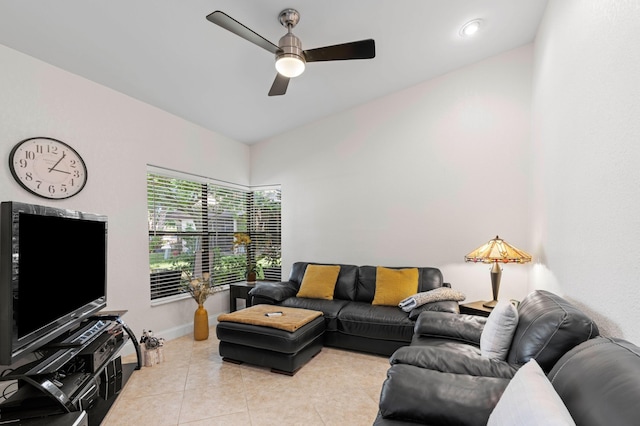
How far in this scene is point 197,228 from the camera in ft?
14.1

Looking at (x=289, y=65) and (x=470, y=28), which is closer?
(x=289, y=65)

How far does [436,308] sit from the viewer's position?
10.3ft

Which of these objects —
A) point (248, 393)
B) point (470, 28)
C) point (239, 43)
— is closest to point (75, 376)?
point (248, 393)

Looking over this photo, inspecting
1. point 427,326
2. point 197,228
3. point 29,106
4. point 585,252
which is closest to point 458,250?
point 427,326

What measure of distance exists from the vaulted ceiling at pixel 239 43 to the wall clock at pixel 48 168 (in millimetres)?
734

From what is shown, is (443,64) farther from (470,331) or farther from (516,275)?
(470,331)

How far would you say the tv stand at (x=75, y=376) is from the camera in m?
1.73

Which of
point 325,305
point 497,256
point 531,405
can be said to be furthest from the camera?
point 325,305

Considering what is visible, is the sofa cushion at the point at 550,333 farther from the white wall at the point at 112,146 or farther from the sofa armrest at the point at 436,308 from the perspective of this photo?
the white wall at the point at 112,146

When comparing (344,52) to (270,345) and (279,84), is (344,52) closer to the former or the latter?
(279,84)

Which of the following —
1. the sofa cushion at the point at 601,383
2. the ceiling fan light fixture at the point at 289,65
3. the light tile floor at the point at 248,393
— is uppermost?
the ceiling fan light fixture at the point at 289,65

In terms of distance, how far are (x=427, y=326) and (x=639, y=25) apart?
2133 mm

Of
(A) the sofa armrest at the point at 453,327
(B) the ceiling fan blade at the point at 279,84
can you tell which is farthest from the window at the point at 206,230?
(A) the sofa armrest at the point at 453,327

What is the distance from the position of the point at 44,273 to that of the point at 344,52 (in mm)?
2459
